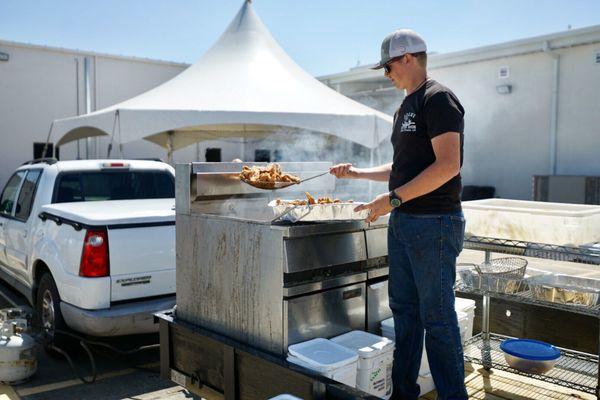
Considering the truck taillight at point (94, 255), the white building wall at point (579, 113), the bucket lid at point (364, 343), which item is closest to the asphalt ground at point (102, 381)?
the truck taillight at point (94, 255)

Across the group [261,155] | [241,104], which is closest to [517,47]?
[261,155]

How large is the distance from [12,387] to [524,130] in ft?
39.5

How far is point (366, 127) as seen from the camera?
8.02 metres

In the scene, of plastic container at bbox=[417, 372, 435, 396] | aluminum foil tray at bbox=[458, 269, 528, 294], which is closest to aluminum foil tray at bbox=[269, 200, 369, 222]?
plastic container at bbox=[417, 372, 435, 396]

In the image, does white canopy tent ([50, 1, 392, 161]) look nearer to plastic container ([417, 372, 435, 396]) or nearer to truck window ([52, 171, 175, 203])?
truck window ([52, 171, 175, 203])

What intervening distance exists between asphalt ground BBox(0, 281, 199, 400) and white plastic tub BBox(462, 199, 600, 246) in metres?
2.37

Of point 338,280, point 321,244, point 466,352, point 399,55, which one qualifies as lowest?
point 466,352

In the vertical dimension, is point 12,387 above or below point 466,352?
below

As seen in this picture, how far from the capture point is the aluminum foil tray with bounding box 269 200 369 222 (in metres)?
2.49

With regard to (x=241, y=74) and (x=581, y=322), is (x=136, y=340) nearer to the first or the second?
(x=581, y=322)

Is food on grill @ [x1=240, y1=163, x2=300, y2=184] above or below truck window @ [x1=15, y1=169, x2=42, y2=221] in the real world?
above

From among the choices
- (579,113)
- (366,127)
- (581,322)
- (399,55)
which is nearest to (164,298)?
(399,55)

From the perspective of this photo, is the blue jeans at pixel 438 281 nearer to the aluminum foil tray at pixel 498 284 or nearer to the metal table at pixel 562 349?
the metal table at pixel 562 349

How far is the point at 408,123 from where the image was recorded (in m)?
2.41
